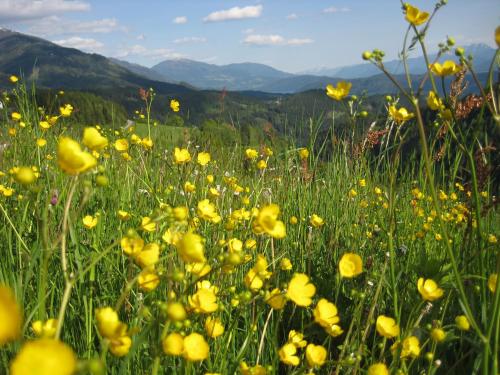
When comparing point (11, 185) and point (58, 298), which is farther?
point (11, 185)

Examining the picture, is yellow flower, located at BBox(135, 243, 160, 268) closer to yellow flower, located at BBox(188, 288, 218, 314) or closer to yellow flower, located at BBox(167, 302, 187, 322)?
yellow flower, located at BBox(188, 288, 218, 314)

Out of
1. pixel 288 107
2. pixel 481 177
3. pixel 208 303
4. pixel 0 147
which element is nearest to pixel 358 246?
pixel 481 177

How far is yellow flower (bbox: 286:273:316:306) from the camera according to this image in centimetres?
125

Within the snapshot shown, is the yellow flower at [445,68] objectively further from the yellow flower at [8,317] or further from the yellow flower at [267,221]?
the yellow flower at [8,317]

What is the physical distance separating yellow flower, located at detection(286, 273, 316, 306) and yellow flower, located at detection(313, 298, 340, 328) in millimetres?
44

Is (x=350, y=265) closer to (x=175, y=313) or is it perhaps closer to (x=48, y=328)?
(x=175, y=313)

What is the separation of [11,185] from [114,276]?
1246 mm

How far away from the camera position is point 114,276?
1.74m

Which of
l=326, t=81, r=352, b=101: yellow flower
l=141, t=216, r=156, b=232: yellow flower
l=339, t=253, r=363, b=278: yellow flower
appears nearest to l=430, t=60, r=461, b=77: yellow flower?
l=326, t=81, r=352, b=101: yellow flower

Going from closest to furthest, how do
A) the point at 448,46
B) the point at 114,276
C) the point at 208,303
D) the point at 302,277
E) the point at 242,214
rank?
the point at 208,303, the point at 302,277, the point at 448,46, the point at 114,276, the point at 242,214

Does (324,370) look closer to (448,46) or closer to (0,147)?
(448,46)

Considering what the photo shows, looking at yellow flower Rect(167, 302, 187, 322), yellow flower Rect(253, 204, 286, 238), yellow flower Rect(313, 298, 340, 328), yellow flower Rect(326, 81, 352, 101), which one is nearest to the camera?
yellow flower Rect(167, 302, 187, 322)

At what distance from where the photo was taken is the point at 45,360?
0.48 m

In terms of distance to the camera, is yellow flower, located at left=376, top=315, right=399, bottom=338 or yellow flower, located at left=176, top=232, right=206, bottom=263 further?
yellow flower, located at left=376, top=315, right=399, bottom=338
